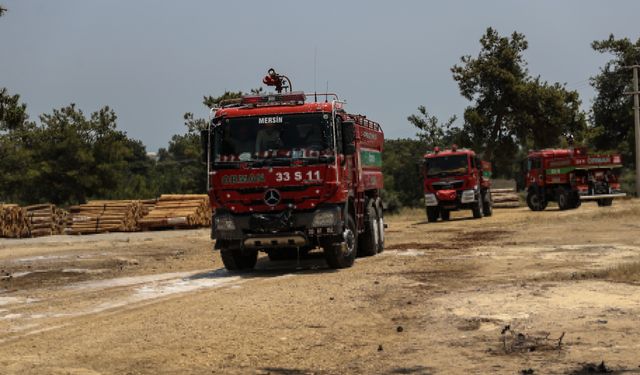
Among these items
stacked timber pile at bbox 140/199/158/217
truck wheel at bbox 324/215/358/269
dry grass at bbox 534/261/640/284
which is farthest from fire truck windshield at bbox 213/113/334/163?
stacked timber pile at bbox 140/199/158/217

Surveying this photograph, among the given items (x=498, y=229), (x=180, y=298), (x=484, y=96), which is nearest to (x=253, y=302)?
(x=180, y=298)

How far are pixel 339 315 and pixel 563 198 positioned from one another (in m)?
32.0

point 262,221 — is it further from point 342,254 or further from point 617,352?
point 617,352

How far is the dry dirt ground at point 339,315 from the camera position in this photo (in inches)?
310

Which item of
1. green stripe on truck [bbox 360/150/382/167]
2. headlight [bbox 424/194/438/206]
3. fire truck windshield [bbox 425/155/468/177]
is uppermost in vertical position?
fire truck windshield [bbox 425/155/468/177]

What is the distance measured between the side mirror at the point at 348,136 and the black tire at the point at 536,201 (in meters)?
27.7

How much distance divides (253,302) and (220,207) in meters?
4.38

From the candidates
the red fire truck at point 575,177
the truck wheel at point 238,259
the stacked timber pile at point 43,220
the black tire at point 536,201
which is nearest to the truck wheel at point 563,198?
the red fire truck at point 575,177

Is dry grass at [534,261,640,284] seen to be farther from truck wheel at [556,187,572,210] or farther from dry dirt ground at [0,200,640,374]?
truck wheel at [556,187,572,210]

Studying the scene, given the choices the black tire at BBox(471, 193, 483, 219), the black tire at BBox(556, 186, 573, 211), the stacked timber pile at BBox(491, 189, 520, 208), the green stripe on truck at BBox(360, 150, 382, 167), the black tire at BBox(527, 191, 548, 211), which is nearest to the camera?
the green stripe on truck at BBox(360, 150, 382, 167)

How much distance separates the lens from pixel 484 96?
51.5 metres

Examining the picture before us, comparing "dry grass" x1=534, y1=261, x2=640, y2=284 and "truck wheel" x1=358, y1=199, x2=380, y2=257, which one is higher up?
"truck wheel" x1=358, y1=199, x2=380, y2=257

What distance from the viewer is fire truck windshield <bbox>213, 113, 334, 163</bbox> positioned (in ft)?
51.2

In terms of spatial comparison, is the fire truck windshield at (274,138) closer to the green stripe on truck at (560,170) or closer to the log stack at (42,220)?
the log stack at (42,220)
